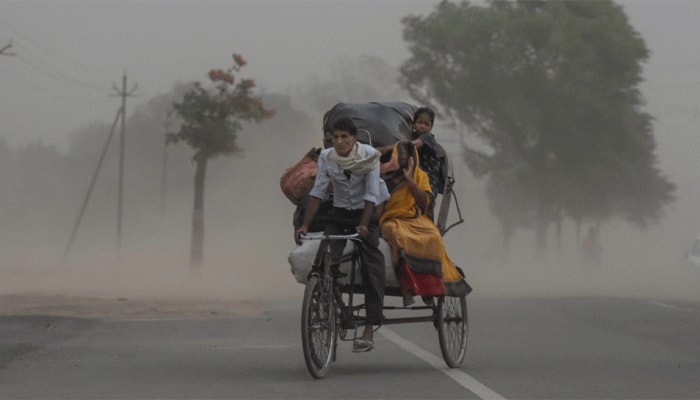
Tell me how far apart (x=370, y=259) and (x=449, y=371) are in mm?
1179

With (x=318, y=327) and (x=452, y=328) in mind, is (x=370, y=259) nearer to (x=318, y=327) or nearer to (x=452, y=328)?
(x=318, y=327)

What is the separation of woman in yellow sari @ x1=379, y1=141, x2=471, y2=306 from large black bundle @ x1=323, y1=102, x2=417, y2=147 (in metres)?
0.40

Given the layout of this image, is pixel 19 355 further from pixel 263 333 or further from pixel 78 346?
pixel 263 333

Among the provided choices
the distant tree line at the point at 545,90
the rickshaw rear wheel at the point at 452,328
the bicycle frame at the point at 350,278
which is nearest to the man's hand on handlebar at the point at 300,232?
the bicycle frame at the point at 350,278

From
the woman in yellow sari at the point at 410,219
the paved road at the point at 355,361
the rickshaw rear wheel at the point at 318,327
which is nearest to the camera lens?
the paved road at the point at 355,361

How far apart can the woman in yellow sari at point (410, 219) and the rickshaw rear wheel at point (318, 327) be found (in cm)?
70

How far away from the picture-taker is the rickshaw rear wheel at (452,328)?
12258 millimetres

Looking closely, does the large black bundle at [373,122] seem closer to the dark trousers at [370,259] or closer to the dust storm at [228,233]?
the dark trousers at [370,259]

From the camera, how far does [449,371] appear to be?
1215 cm

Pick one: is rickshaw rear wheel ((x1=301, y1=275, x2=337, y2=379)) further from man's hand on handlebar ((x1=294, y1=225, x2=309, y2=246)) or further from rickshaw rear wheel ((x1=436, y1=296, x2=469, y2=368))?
rickshaw rear wheel ((x1=436, y1=296, x2=469, y2=368))

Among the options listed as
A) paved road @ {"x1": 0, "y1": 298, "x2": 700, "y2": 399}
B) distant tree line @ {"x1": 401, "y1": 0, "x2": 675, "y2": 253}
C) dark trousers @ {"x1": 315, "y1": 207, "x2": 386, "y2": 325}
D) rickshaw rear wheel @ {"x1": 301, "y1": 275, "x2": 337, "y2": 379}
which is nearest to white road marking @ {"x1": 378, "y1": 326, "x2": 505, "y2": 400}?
paved road @ {"x1": 0, "y1": 298, "x2": 700, "y2": 399}

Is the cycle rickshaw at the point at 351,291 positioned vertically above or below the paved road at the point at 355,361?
above

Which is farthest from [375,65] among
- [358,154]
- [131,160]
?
[358,154]

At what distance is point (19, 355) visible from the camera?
46.0 feet
